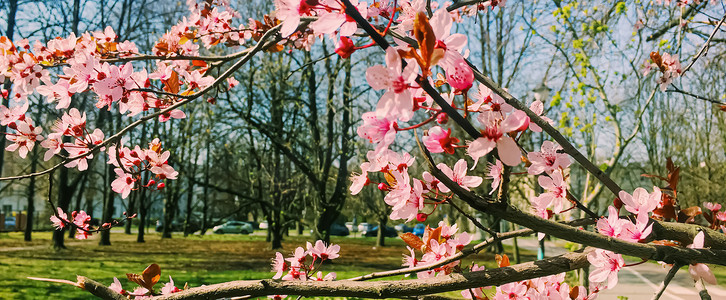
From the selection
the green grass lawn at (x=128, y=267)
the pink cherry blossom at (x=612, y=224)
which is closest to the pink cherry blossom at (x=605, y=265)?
the pink cherry blossom at (x=612, y=224)

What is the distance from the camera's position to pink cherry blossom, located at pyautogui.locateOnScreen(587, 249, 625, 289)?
116 centimetres

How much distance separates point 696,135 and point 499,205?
1794 centimetres

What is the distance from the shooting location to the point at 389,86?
0.74 metres

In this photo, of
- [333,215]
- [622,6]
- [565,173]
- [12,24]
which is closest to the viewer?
[565,173]

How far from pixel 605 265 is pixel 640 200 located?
0.74ft

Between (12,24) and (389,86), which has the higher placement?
(12,24)

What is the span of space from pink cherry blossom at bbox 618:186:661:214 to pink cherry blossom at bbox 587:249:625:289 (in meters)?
0.15

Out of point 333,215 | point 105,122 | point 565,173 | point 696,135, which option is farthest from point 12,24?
point 696,135

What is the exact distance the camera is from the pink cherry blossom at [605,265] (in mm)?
1155

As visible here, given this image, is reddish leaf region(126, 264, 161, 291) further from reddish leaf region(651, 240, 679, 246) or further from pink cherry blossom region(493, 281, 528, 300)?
reddish leaf region(651, 240, 679, 246)

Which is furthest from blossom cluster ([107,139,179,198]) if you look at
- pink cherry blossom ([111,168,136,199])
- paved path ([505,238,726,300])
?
paved path ([505,238,726,300])

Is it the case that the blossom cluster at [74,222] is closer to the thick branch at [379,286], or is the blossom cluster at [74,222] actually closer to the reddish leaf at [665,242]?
the thick branch at [379,286]

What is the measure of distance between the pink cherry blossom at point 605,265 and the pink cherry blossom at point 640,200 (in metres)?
0.15

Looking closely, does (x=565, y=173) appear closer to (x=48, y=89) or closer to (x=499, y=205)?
(x=499, y=205)
